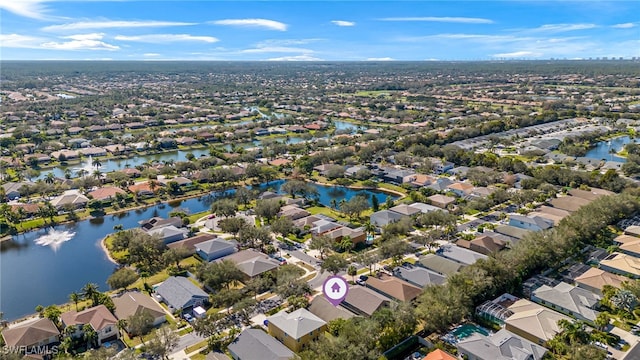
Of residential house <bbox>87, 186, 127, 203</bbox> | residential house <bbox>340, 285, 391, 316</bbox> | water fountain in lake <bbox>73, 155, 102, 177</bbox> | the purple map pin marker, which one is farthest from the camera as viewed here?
water fountain in lake <bbox>73, 155, 102, 177</bbox>

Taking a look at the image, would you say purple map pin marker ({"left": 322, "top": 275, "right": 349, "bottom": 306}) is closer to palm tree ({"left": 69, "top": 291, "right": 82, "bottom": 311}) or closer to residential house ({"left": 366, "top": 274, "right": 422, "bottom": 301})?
residential house ({"left": 366, "top": 274, "right": 422, "bottom": 301})

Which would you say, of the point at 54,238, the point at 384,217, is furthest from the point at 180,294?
the point at 54,238

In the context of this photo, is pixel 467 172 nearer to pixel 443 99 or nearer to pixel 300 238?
pixel 300 238

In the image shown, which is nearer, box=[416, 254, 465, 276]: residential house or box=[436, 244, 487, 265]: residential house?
box=[416, 254, 465, 276]: residential house

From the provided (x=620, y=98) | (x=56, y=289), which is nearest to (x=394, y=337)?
(x=56, y=289)

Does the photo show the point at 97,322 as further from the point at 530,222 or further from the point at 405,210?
the point at 530,222

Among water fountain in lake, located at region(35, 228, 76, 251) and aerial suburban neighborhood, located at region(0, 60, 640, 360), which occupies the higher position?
aerial suburban neighborhood, located at region(0, 60, 640, 360)

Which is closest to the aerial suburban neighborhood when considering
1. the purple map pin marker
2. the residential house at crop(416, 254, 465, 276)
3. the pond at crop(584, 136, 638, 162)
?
the residential house at crop(416, 254, 465, 276)

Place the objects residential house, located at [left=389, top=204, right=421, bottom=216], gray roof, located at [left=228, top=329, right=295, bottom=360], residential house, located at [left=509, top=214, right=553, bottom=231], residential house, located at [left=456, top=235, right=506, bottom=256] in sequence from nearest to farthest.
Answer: gray roof, located at [left=228, top=329, right=295, bottom=360] < residential house, located at [left=456, top=235, right=506, bottom=256] < residential house, located at [left=509, top=214, right=553, bottom=231] < residential house, located at [left=389, top=204, right=421, bottom=216]

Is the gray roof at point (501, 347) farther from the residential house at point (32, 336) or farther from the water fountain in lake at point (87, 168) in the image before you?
the water fountain in lake at point (87, 168)
